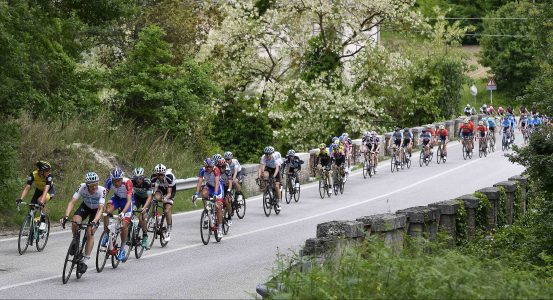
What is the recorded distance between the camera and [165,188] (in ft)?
71.5

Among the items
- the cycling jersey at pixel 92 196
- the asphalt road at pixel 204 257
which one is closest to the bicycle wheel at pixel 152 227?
the asphalt road at pixel 204 257

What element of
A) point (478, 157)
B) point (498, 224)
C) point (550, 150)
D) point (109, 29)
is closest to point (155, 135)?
point (109, 29)

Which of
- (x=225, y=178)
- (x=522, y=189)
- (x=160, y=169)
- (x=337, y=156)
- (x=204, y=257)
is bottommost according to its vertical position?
(x=204, y=257)

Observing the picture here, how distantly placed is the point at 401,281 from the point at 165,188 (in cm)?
1054

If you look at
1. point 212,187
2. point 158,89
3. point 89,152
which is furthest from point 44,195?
point 158,89

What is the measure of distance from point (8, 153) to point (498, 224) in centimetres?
1040

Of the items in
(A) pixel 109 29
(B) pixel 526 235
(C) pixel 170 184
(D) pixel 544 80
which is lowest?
(B) pixel 526 235

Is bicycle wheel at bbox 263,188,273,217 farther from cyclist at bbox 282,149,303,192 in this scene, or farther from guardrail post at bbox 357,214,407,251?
guardrail post at bbox 357,214,407,251

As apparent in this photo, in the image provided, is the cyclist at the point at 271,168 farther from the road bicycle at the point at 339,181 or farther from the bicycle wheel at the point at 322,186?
the road bicycle at the point at 339,181

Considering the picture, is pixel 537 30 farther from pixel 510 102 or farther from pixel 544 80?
pixel 510 102

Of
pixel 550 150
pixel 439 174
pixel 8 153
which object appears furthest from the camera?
pixel 439 174

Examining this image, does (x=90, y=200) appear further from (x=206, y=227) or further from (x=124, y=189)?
(x=206, y=227)

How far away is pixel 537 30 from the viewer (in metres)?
23.4

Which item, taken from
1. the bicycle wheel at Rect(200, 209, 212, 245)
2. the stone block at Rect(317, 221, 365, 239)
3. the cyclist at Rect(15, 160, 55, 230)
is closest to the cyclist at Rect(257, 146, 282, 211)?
the bicycle wheel at Rect(200, 209, 212, 245)
